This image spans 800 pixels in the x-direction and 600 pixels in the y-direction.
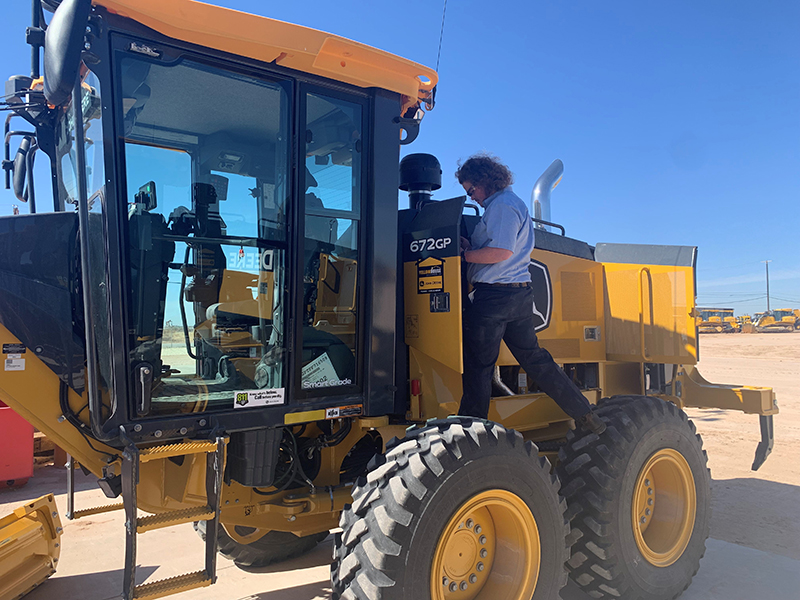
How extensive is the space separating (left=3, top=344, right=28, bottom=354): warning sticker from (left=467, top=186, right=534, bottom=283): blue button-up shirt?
7.63ft

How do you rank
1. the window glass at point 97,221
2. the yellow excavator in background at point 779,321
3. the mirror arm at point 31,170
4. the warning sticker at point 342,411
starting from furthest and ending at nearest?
the yellow excavator in background at point 779,321 → the mirror arm at point 31,170 → the warning sticker at point 342,411 → the window glass at point 97,221

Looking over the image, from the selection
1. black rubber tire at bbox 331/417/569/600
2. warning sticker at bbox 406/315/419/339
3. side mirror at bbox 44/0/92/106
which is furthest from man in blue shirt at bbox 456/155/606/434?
side mirror at bbox 44/0/92/106

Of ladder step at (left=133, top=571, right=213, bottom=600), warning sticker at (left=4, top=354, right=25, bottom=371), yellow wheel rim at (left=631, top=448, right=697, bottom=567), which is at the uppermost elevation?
→ warning sticker at (left=4, top=354, right=25, bottom=371)

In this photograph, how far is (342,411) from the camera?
3002 mm

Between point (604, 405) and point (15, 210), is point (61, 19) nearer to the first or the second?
point (15, 210)

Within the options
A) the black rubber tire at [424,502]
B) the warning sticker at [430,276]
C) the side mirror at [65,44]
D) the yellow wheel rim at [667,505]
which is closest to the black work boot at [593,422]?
the yellow wheel rim at [667,505]

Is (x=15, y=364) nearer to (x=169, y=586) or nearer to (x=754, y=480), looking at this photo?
(x=169, y=586)

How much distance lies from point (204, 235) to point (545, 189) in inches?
124

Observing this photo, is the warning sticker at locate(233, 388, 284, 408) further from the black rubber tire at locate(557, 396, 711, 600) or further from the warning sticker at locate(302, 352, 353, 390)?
the black rubber tire at locate(557, 396, 711, 600)

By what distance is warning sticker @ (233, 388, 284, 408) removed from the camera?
8.96 ft

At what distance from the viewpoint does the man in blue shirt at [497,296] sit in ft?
11.0

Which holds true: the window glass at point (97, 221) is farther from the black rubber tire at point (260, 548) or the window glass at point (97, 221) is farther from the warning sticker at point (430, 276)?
the black rubber tire at point (260, 548)

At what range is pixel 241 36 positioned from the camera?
257 cm

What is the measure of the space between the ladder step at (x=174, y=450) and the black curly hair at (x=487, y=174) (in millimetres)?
2149
